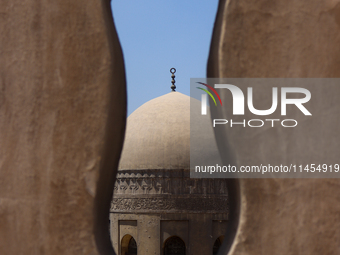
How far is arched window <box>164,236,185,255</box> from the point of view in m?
8.97

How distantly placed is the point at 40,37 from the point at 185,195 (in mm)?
7361

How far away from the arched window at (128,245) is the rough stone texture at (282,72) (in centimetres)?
799

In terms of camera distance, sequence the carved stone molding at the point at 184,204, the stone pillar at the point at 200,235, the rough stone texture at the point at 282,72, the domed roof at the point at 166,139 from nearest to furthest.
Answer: the rough stone texture at the point at 282,72 < the stone pillar at the point at 200,235 < the carved stone molding at the point at 184,204 < the domed roof at the point at 166,139

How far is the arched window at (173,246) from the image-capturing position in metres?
8.97

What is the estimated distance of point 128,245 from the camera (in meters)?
9.41

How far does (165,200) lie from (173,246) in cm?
114

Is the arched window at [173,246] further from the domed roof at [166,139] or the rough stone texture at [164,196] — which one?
the domed roof at [166,139]

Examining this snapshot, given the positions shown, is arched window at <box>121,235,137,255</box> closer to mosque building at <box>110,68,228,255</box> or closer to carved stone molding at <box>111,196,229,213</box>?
mosque building at <box>110,68,228,255</box>

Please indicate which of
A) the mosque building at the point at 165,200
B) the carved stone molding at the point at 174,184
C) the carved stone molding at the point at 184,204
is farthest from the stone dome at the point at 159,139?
the carved stone molding at the point at 184,204

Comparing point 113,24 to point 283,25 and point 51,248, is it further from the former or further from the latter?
point 51,248

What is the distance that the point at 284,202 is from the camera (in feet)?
5.43

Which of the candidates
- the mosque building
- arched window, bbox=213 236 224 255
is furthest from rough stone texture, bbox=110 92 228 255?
arched window, bbox=213 236 224 255

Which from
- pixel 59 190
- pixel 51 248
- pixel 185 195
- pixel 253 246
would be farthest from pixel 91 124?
pixel 185 195

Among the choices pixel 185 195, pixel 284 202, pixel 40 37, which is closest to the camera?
pixel 284 202
